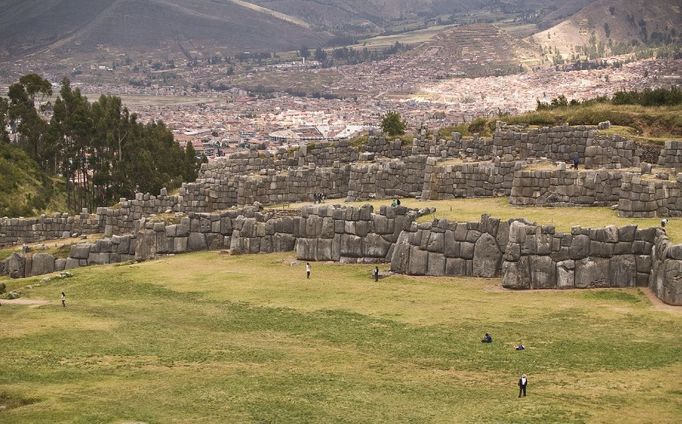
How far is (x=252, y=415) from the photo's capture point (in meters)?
27.1

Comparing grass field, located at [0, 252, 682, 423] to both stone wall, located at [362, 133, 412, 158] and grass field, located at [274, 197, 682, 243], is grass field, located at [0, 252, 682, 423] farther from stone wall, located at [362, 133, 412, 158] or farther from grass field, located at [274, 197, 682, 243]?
stone wall, located at [362, 133, 412, 158]

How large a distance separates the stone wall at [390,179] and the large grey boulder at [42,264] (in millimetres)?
13480

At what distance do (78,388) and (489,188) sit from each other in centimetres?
2761

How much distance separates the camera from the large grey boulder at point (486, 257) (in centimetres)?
4172

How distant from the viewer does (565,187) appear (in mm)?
47844

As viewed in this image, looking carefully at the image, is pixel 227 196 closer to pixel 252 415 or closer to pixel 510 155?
pixel 510 155

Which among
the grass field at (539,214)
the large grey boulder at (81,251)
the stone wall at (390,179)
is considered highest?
the stone wall at (390,179)

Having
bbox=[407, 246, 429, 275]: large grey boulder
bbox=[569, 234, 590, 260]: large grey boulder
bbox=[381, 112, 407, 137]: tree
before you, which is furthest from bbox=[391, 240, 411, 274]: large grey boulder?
bbox=[381, 112, 407, 137]: tree

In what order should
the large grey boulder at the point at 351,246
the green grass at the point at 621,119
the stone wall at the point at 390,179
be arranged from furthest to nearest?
the green grass at the point at 621,119 → the stone wall at the point at 390,179 → the large grey boulder at the point at 351,246

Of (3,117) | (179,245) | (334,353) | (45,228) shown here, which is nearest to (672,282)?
(334,353)

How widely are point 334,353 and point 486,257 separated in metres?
10.5

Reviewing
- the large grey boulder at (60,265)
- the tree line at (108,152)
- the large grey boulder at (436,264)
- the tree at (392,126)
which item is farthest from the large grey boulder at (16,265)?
the tree at (392,126)

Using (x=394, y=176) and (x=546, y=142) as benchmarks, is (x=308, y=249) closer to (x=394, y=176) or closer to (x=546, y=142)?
(x=394, y=176)

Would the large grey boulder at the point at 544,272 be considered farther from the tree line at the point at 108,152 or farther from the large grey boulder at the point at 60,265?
the tree line at the point at 108,152
